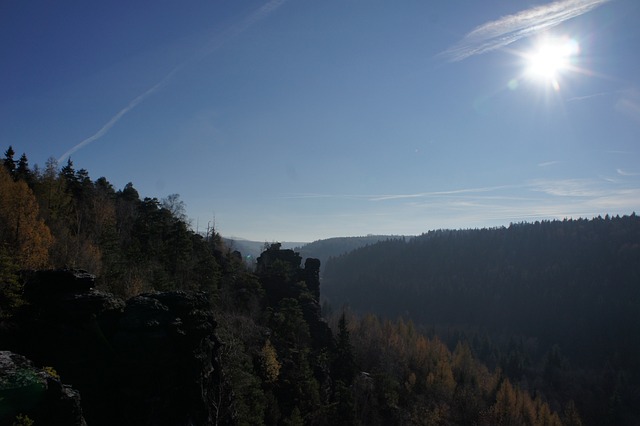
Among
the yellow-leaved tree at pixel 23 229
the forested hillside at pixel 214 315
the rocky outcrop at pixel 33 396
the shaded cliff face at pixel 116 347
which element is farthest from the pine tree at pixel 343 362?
the rocky outcrop at pixel 33 396

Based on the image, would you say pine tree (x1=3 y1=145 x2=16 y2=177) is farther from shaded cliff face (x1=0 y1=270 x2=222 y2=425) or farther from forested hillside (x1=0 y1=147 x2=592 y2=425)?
shaded cliff face (x1=0 y1=270 x2=222 y2=425)

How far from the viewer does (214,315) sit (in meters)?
37.9

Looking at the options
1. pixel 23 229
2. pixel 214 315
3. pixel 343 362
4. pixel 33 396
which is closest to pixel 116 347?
pixel 33 396

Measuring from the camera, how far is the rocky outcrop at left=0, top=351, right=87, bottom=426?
14310 mm

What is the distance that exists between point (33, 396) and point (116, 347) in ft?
33.2

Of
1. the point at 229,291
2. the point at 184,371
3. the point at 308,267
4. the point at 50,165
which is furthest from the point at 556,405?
the point at 50,165

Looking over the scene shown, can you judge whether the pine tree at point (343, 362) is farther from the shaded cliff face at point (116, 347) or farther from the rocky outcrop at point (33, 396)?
the rocky outcrop at point (33, 396)

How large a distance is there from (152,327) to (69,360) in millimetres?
4873

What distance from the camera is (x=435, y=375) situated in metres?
95.8

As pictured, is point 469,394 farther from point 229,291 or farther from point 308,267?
point 229,291

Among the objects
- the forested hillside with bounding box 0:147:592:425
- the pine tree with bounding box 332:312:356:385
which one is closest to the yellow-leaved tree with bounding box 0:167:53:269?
the forested hillside with bounding box 0:147:592:425

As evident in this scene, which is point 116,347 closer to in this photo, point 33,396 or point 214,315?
point 33,396

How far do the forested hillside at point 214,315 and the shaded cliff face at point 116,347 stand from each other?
0.39ft

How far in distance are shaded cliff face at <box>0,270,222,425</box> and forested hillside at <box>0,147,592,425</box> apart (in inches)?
4.6
